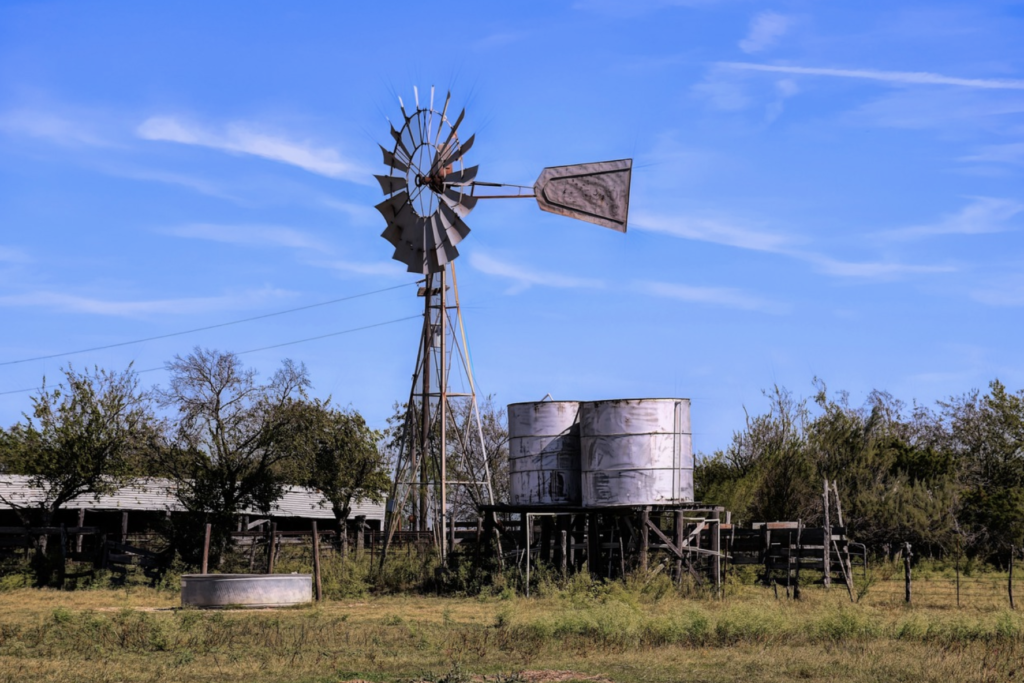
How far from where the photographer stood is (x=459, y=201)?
98.2ft

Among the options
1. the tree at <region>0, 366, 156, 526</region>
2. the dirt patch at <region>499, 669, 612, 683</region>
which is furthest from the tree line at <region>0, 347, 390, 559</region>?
the dirt patch at <region>499, 669, 612, 683</region>

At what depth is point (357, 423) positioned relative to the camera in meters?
40.8

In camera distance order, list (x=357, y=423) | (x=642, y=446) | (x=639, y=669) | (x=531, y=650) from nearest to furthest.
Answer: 1. (x=639, y=669)
2. (x=531, y=650)
3. (x=642, y=446)
4. (x=357, y=423)

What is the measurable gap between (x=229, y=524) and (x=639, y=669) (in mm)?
23746

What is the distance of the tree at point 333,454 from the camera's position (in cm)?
3650

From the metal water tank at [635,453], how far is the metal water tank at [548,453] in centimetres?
116

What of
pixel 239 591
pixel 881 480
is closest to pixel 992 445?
pixel 881 480

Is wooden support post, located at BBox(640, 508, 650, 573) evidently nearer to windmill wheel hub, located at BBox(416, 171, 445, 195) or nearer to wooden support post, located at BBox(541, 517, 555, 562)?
wooden support post, located at BBox(541, 517, 555, 562)

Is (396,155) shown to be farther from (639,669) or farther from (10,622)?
(639,669)

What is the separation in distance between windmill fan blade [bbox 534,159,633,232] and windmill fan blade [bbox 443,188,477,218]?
144 inches

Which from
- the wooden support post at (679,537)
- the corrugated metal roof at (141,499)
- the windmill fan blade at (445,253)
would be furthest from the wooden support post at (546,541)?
the corrugated metal roof at (141,499)

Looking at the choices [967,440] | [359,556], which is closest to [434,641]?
[359,556]

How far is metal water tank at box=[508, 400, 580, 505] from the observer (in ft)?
92.1

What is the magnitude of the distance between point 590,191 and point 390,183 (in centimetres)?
762
